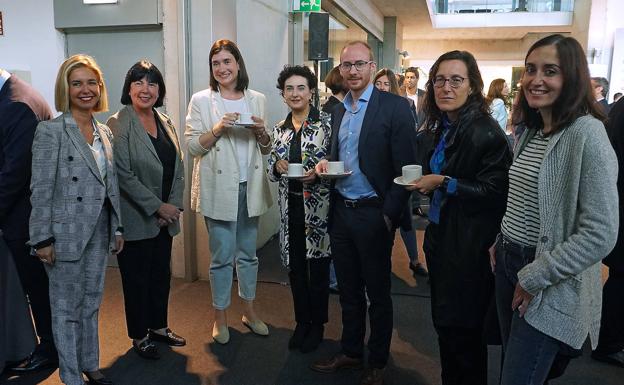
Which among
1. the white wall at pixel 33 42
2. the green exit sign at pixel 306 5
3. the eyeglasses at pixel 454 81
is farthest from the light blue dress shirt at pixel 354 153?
the green exit sign at pixel 306 5

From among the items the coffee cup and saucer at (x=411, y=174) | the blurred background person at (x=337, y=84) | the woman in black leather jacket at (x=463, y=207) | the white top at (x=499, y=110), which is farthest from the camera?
the white top at (x=499, y=110)

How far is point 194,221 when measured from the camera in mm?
4160

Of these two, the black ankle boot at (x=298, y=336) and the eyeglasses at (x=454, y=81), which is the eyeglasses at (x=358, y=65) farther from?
the black ankle boot at (x=298, y=336)

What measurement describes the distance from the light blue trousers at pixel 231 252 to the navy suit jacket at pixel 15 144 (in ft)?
3.42

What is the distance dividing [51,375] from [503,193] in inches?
99.0

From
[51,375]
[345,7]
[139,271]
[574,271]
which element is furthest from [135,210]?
[345,7]

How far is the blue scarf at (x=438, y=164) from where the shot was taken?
82.4 inches

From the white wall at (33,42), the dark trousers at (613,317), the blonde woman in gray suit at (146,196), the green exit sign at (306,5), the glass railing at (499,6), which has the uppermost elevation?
the glass railing at (499,6)

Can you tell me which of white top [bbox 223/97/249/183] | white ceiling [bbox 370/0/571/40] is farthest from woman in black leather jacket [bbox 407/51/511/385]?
white ceiling [bbox 370/0/571/40]

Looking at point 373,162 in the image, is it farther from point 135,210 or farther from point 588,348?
point 588,348

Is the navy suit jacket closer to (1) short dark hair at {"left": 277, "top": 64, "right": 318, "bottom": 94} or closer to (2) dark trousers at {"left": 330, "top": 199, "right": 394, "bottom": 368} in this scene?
(1) short dark hair at {"left": 277, "top": 64, "right": 318, "bottom": 94}

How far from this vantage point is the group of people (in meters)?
1.47

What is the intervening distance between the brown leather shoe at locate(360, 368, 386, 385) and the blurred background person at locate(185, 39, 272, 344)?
2.85ft

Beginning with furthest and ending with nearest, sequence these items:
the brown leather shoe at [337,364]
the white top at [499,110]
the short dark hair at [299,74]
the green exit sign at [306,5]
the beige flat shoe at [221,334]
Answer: the white top at [499,110], the green exit sign at [306,5], the beige flat shoe at [221,334], the short dark hair at [299,74], the brown leather shoe at [337,364]
